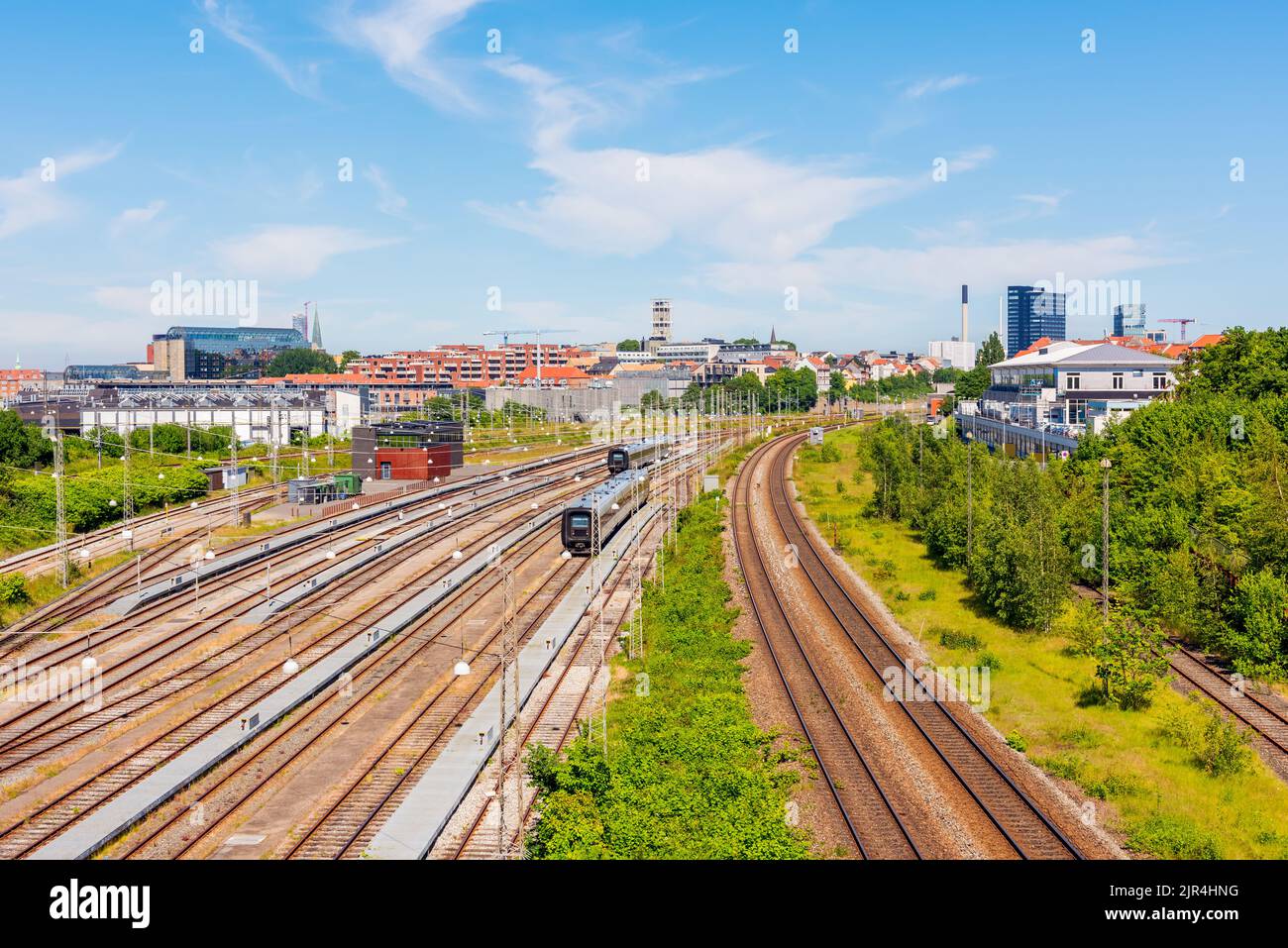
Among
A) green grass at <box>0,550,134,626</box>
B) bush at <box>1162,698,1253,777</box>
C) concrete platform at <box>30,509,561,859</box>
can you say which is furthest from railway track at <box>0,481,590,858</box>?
bush at <box>1162,698,1253,777</box>

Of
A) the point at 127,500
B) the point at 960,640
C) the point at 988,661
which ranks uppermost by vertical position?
the point at 127,500

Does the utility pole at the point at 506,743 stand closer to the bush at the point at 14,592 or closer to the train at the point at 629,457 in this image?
the bush at the point at 14,592

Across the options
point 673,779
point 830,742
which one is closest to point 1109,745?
point 830,742

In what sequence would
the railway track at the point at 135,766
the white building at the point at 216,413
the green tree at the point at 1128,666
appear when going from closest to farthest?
the railway track at the point at 135,766
the green tree at the point at 1128,666
the white building at the point at 216,413

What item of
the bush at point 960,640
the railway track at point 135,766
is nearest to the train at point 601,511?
the bush at point 960,640

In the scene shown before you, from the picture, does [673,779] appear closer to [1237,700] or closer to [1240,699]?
[1237,700]
